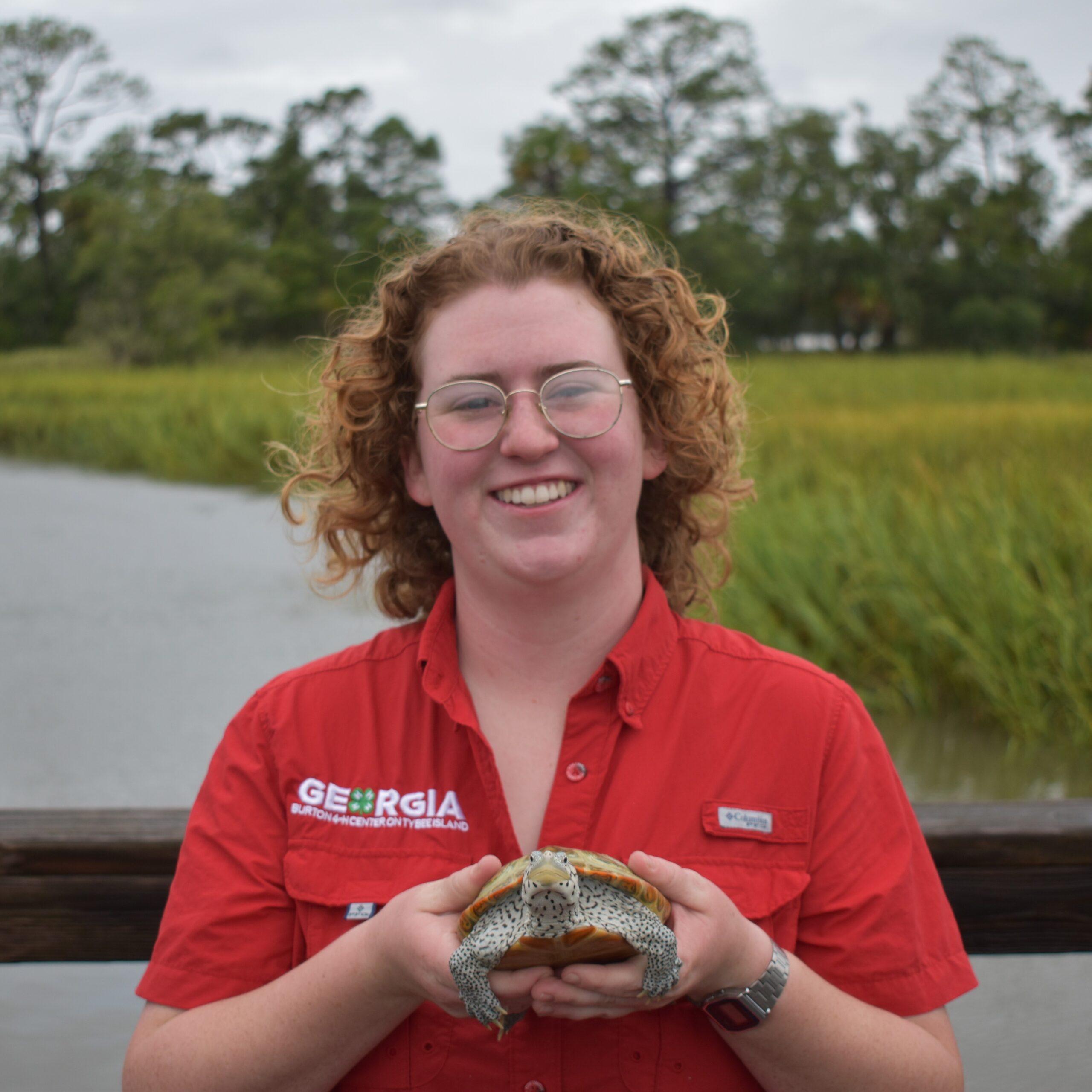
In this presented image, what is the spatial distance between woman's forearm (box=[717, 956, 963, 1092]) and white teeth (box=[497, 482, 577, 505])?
57 cm

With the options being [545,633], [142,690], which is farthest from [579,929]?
[142,690]

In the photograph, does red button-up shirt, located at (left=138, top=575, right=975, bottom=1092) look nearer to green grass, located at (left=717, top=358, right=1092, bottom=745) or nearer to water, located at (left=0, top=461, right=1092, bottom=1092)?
water, located at (left=0, top=461, right=1092, bottom=1092)

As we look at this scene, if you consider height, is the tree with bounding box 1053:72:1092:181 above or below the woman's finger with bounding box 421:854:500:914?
above

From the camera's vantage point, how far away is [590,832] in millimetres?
1214

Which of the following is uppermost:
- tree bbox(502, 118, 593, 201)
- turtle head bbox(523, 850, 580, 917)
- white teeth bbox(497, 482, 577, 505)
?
tree bbox(502, 118, 593, 201)

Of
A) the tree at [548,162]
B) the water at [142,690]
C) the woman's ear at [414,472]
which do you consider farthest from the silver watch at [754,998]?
the tree at [548,162]

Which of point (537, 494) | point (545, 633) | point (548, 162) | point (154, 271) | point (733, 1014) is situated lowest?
point (733, 1014)

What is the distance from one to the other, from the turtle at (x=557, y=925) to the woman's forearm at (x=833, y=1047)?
16 cm

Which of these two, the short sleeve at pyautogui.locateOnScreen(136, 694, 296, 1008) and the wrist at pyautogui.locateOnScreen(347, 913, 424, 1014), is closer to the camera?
the wrist at pyautogui.locateOnScreen(347, 913, 424, 1014)

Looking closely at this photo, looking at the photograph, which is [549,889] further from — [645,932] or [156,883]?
[156,883]

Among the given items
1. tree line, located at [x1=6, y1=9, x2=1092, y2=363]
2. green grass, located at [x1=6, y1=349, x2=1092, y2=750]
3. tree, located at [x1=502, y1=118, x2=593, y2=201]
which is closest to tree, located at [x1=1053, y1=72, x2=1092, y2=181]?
tree line, located at [x1=6, y1=9, x2=1092, y2=363]

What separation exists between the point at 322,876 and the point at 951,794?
2.86m

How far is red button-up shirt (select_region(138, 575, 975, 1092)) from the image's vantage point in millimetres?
1166

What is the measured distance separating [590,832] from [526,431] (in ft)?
1.55
